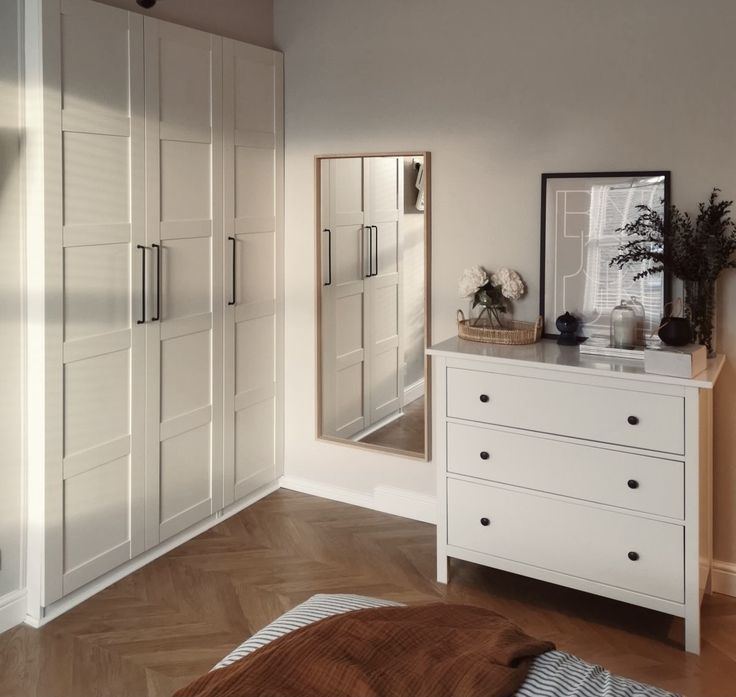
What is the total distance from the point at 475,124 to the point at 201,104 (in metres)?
1.20

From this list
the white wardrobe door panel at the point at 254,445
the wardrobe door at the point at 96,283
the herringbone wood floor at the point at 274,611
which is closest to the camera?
the herringbone wood floor at the point at 274,611

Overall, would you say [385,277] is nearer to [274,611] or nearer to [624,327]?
[624,327]

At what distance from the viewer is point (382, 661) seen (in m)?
1.61

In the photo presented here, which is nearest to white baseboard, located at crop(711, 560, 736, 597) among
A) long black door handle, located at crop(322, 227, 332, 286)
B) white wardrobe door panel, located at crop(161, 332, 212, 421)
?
long black door handle, located at crop(322, 227, 332, 286)

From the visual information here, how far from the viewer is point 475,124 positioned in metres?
3.54

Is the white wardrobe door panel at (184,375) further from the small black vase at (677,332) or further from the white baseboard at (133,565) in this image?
the small black vase at (677,332)

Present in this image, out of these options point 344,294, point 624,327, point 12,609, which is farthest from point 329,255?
point 12,609

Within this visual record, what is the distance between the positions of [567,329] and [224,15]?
2.13 meters

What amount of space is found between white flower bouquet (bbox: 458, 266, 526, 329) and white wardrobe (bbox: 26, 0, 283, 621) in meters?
Answer: 1.08

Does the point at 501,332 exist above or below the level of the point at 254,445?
above

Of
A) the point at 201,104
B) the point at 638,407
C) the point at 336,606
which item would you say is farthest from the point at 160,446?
the point at 638,407

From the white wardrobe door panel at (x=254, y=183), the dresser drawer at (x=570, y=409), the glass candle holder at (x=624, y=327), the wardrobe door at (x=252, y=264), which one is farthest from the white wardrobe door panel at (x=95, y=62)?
the glass candle holder at (x=624, y=327)

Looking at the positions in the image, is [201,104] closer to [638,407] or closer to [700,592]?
[638,407]

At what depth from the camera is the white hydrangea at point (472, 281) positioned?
3.49m
